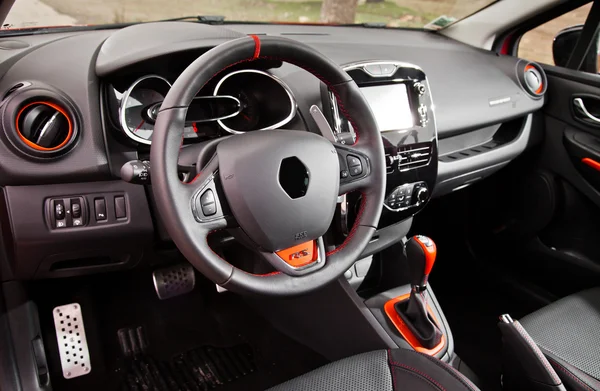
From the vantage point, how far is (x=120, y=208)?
1187 millimetres

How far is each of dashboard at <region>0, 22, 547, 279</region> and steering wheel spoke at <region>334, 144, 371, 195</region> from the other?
151 mm

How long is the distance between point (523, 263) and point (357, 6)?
1446mm

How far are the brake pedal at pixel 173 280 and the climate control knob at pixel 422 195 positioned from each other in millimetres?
780

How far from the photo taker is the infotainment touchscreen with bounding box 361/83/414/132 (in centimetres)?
135

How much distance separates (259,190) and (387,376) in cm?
51

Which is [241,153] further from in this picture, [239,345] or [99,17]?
[239,345]

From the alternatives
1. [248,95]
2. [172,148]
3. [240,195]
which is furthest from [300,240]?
[248,95]

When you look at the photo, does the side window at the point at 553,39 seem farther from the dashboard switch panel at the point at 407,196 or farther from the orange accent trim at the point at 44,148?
the orange accent trim at the point at 44,148

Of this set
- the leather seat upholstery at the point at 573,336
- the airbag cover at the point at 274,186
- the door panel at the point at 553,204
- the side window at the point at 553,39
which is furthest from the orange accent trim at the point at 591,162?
the airbag cover at the point at 274,186

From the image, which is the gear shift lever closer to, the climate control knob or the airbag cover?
the climate control knob

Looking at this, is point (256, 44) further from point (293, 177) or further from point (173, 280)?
point (173, 280)

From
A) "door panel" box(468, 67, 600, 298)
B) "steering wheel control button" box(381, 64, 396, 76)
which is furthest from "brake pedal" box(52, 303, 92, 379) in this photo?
"door panel" box(468, 67, 600, 298)

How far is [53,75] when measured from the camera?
1.09 m

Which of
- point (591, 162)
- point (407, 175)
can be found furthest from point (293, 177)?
point (591, 162)
